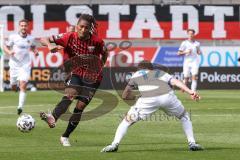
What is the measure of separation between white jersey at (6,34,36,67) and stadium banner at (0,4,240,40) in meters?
14.5

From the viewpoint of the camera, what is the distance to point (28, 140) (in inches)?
597

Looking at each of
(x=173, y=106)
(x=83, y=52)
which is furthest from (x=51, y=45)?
(x=173, y=106)

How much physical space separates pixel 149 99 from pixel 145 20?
88.6 feet

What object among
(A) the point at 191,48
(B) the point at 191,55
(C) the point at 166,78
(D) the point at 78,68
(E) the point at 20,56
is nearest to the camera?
(C) the point at 166,78

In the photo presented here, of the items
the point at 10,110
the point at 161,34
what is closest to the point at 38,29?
the point at 161,34

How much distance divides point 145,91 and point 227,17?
27522mm

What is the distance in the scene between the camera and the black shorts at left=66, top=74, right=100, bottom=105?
14406 mm

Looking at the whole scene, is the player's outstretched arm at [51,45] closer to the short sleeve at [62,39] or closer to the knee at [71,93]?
the short sleeve at [62,39]

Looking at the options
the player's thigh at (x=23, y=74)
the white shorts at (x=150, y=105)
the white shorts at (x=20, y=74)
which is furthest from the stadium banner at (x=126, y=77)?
the white shorts at (x=150, y=105)

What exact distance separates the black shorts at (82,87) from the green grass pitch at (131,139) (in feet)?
3.00

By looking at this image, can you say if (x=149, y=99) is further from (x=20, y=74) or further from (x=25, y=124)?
(x=20, y=74)

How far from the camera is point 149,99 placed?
512 inches

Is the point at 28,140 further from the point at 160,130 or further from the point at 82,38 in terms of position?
the point at 160,130

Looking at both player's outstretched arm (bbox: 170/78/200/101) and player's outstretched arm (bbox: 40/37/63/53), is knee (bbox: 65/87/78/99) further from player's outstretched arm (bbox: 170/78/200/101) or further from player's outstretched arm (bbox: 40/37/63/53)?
player's outstretched arm (bbox: 170/78/200/101)
